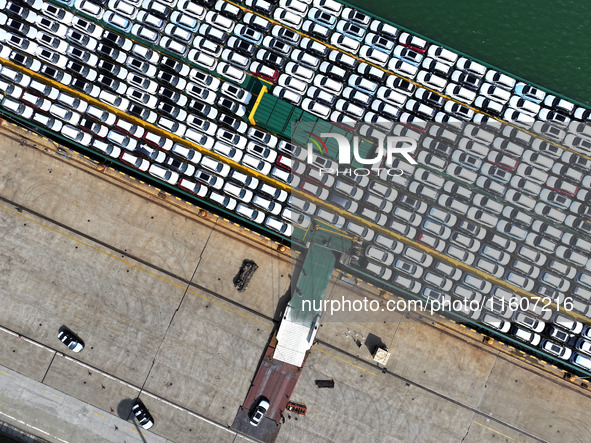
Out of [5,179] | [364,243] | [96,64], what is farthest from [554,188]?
[5,179]

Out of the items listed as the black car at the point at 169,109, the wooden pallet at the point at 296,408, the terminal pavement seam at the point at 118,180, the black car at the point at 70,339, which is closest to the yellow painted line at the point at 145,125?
the black car at the point at 169,109

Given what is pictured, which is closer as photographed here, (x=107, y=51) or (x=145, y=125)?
(x=107, y=51)

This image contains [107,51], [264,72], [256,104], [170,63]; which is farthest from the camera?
[256,104]

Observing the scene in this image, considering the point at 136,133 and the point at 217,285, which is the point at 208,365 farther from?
the point at 136,133

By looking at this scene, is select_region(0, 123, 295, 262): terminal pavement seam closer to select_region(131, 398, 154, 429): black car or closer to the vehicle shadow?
select_region(131, 398, 154, 429): black car

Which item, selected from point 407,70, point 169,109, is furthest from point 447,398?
point 169,109

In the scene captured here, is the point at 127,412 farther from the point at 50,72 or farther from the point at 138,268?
the point at 50,72
